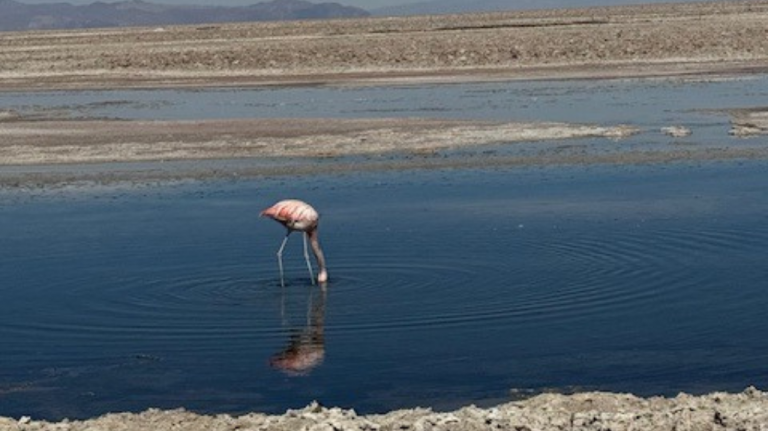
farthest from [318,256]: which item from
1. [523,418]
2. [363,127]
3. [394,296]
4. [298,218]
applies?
[363,127]

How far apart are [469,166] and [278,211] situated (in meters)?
Result: 9.75

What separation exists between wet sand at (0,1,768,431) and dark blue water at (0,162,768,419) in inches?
50.3

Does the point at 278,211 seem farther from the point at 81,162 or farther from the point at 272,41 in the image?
the point at 272,41

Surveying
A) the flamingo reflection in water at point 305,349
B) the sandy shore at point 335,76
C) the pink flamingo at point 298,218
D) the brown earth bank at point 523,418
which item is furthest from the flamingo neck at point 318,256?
the sandy shore at point 335,76

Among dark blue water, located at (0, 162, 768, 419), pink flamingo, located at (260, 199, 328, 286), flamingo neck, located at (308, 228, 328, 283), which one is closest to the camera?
dark blue water, located at (0, 162, 768, 419)

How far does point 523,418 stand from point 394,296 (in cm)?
518

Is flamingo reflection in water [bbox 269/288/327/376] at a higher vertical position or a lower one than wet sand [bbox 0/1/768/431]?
lower

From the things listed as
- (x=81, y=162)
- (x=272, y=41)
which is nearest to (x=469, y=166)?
(x=81, y=162)

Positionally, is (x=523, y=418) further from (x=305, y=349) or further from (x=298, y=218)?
(x=298, y=218)

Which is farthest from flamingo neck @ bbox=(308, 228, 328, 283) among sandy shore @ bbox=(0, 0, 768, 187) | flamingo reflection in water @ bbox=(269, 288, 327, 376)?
sandy shore @ bbox=(0, 0, 768, 187)

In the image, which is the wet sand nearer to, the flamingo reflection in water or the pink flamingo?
the flamingo reflection in water

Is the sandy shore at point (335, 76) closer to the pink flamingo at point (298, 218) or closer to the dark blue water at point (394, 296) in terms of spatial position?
the dark blue water at point (394, 296)

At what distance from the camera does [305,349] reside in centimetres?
1268

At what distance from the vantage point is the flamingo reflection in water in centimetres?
1211
